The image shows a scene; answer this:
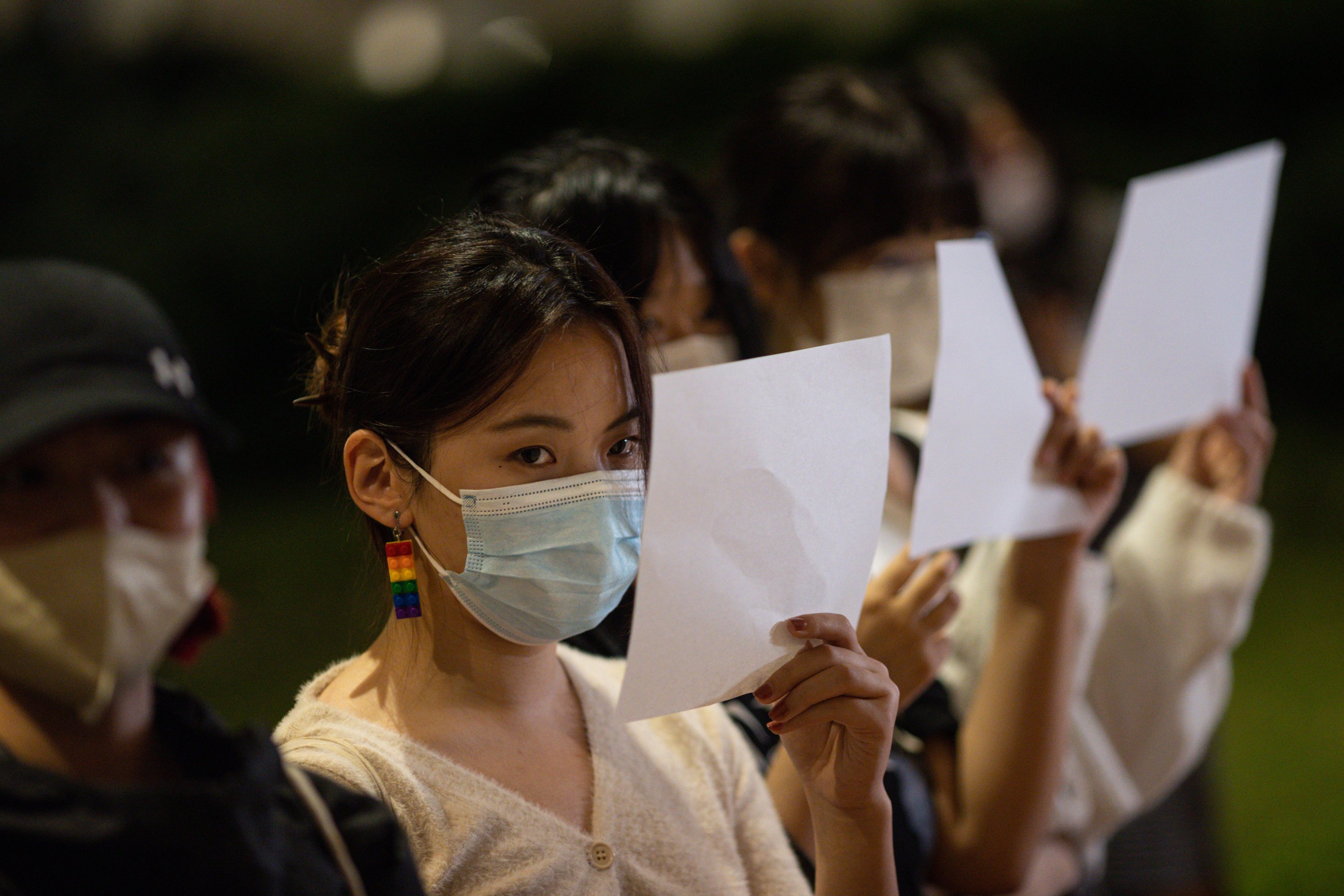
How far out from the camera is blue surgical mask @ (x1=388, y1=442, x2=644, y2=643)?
3.42 feet

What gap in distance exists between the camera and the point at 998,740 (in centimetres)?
158

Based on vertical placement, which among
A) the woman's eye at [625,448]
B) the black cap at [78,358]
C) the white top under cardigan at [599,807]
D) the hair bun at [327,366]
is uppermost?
the black cap at [78,358]

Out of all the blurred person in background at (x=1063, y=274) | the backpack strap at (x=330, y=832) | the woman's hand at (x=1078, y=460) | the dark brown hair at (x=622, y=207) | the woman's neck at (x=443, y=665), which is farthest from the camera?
the blurred person in background at (x=1063, y=274)

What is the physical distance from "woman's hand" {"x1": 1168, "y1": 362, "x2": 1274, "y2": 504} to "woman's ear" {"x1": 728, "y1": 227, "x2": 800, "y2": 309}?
0.71 metres

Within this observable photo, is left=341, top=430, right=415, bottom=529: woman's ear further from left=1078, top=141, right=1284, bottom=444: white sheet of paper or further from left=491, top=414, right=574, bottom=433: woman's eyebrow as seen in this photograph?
left=1078, top=141, right=1284, bottom=444: white sheet of paper

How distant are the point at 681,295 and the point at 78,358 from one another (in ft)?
2.54

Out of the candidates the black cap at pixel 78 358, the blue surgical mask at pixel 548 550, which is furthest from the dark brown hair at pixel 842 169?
the black cap at pixel 78 358

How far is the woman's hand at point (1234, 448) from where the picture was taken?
1944 millimetres

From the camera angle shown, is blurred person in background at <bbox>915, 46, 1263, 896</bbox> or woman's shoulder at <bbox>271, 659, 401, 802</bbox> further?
A: blurred person in background at <bbox>915, 46, 1263, 896</bbox>

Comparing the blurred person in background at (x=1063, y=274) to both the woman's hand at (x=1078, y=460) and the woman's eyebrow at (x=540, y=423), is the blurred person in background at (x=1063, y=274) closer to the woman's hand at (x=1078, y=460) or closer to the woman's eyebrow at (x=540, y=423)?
the woman's hand at (x=1078, y=460)

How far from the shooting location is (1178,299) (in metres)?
1.76

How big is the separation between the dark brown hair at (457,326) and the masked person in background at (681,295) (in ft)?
0.55

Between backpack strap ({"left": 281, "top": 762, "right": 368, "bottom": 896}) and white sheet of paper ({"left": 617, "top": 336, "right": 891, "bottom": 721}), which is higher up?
white sheet of paper ({"left": 617, "top": 336, "right": 891, "bottom": 721})

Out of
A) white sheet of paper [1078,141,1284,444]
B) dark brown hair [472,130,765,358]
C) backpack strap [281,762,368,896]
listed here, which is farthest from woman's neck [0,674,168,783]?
white sheet of paper [1078,141,1284,444]
